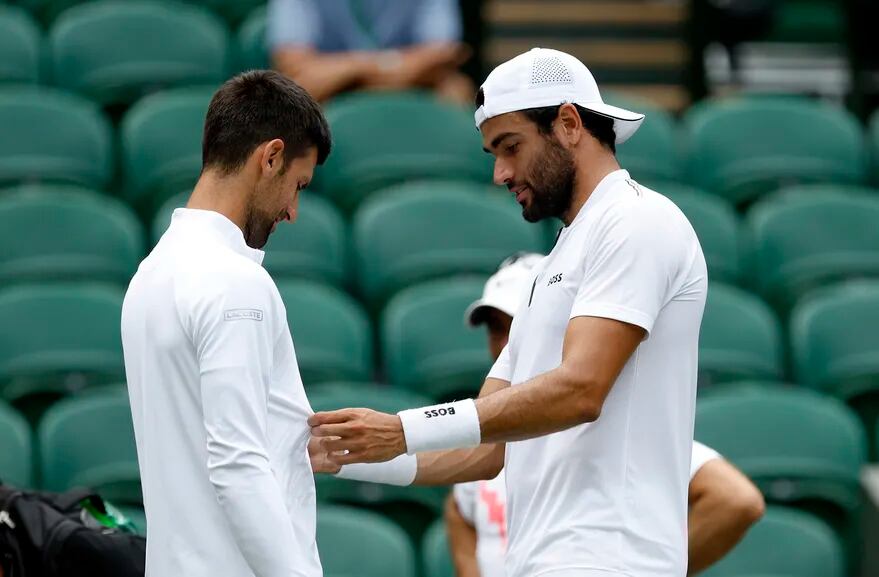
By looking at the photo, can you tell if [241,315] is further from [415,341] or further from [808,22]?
[808,22]

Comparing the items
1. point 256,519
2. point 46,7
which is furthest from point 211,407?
point 46,7

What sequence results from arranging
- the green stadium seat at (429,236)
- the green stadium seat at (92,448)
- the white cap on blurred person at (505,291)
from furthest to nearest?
the green stadium seat at (429,236) → the green stadium seat at (92,448) → the white cap on blurred person at (505,291)

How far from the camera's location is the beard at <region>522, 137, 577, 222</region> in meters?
3.27

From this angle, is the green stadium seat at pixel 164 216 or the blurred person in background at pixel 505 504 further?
the green stadium seat at pixel 164 216

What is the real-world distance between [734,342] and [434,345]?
1.11m

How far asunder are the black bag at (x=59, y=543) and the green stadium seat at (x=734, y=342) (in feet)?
9.71

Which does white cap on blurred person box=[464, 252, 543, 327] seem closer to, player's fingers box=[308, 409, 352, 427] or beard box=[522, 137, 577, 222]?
beard box=[522, 137, 577, 222]

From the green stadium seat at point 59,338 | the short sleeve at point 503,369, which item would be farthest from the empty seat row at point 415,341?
the short sleeve at point 503,369

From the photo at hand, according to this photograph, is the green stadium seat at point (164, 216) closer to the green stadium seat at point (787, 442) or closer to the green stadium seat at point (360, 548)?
the green stadium seat at point (360, 548)

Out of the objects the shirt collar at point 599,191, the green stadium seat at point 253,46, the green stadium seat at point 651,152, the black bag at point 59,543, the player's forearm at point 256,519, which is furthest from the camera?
the green stadium seat at point 253,46

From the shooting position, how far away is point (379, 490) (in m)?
5.34

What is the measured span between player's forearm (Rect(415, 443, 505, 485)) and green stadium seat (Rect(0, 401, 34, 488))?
1.77m

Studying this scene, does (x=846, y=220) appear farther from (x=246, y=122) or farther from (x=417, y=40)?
(x=246, y=122)

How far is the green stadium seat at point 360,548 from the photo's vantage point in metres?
4.80
